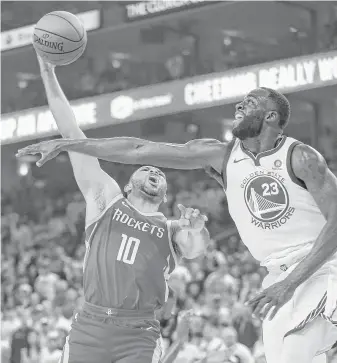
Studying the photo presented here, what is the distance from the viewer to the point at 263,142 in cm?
423

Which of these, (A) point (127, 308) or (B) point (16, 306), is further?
(B) point (16, 306)

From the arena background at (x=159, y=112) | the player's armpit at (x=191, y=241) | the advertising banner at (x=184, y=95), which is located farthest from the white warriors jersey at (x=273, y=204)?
the advertising banner at (x=184, y=95)

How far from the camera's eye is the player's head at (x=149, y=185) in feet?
17.5

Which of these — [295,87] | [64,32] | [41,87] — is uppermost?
[41,87]

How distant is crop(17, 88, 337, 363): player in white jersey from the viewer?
12.6 ft

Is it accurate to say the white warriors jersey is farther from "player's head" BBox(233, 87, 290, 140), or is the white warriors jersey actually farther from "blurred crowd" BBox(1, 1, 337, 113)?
"blurred crowd" BBox(1, 1, 337, 113)

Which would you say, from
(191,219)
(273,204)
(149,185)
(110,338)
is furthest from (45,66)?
(273,204)

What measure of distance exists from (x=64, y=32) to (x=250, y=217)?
232 centimetres

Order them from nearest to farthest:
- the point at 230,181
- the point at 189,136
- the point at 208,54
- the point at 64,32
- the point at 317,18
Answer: the point at 230,181, the point at 64,32, the point at 317,18, the point at 208,54, the point at 189,136

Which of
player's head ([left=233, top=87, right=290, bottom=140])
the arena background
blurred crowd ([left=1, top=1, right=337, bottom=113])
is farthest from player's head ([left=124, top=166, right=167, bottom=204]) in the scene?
blurred crowd ([left=1, top=1, right=337, bottom=113])

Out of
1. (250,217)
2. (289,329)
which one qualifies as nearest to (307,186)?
(250,217)

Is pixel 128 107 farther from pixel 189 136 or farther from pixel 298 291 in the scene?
pixel 298 291

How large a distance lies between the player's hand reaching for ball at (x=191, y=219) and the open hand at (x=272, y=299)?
0.90 m

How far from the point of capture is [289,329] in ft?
13.0
